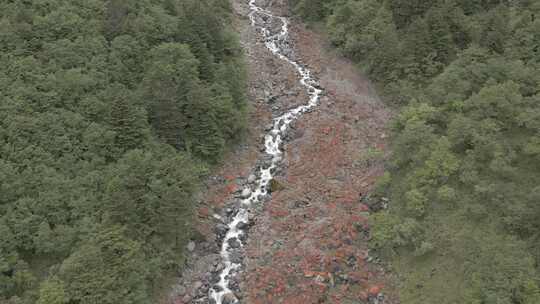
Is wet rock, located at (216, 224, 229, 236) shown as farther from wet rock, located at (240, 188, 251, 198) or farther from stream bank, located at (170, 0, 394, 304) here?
wet rock, located at (240, 188, 251, 198)

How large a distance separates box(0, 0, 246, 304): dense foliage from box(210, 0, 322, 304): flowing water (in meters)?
3.90

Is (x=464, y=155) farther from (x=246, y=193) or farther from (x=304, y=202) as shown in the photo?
(x=246, y=193)

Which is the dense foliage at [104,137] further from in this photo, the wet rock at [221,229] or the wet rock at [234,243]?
the wet rock at [234,243]

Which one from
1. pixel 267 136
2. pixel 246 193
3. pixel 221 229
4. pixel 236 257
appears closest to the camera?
pixel 236 257

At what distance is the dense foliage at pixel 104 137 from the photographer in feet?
98.9

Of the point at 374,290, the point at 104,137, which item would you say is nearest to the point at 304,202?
the point at 374,290

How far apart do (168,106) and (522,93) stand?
104 feet

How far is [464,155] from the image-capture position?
38.0 m

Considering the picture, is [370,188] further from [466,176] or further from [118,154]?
[118,154]

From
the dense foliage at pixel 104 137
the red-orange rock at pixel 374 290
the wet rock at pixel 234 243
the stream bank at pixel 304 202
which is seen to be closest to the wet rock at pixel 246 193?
the stream bank at pixel 304 202

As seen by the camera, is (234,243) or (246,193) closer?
(234,243)

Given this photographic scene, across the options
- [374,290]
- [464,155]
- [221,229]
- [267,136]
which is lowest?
[221,229]

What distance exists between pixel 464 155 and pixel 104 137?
3025cm

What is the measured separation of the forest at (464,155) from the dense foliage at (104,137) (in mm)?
17166
